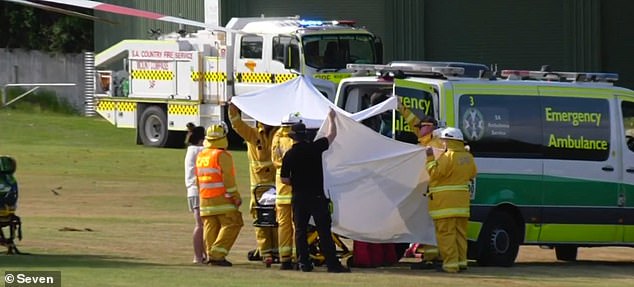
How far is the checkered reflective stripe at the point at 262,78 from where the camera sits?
31.9 meters

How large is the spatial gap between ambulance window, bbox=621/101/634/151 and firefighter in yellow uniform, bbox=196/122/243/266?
493 cm

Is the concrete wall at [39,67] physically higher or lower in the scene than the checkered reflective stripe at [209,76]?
higher

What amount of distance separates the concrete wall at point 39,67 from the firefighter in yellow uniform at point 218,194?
30.8 meters

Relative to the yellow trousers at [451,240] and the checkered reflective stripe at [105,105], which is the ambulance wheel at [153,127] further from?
the yellow trousers at [451,240]


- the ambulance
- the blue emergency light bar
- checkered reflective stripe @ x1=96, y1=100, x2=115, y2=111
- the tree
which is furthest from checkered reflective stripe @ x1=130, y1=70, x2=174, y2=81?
the ambulance

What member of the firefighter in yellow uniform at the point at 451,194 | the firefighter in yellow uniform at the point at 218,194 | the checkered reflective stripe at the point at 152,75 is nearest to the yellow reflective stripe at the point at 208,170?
the firefighter in yellow uniform at the point at 218,194

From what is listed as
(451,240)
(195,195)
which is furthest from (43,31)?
(451,240)

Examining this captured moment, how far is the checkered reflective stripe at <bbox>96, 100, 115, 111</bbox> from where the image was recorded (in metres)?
35.4

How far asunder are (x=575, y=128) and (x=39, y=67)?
31.8 m

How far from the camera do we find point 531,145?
16.6 m

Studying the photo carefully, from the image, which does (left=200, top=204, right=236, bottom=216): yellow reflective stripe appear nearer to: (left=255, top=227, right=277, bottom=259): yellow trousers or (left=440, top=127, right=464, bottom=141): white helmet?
(left=255, top=227, right=277, bottom=259): yellow trousers

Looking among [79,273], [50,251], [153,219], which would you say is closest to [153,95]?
[153,219]

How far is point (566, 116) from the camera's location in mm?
16922

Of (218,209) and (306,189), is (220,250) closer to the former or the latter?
(218,209)
